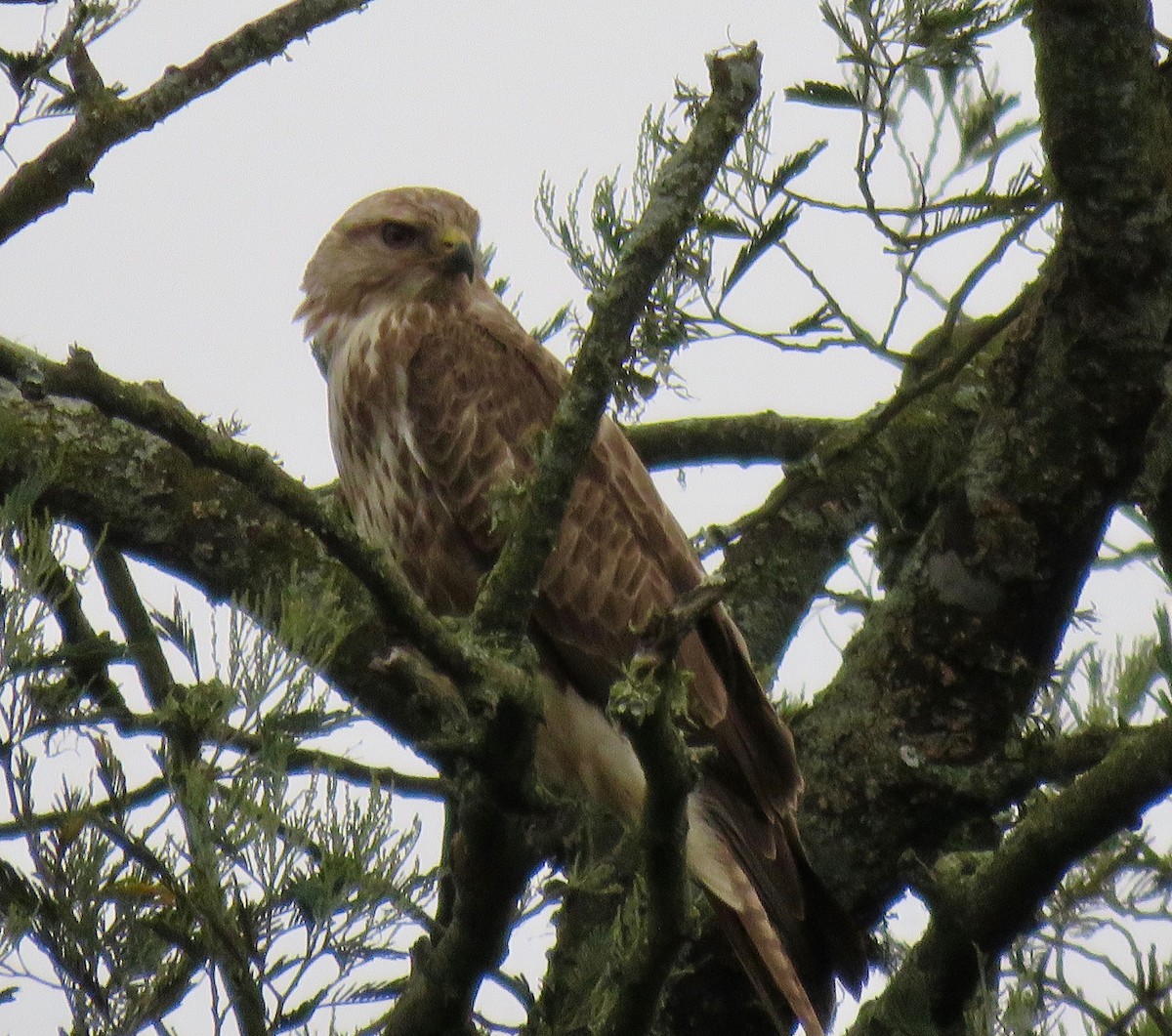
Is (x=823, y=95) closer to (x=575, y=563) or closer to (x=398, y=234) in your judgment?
(x=575, y=563)

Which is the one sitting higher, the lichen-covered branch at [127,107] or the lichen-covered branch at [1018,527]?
the lichen-covered branch at [127,107]

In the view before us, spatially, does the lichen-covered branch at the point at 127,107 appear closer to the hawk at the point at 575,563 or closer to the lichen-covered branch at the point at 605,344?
the hawk at the point at 575,563

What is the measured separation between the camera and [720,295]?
3.64 metres

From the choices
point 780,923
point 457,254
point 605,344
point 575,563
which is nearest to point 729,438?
point 457,254

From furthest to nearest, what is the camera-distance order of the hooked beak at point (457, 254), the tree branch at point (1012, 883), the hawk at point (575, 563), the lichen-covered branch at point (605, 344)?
the hooked beak at point (457, 254)
the hawk at point (575, 563)
the tree branch at point (1012, 883)
the lichen-covered branch at point (605, 344)

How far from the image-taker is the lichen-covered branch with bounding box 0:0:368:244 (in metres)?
2.80

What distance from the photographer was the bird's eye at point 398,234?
177 inches

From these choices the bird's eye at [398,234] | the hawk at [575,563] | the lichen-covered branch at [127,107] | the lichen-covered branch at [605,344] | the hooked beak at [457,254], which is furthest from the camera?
the bird's eye at [398,234]

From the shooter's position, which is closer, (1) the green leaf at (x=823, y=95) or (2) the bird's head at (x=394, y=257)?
(1) the green leaf at (x=823, y=95)

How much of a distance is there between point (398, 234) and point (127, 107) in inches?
64.6

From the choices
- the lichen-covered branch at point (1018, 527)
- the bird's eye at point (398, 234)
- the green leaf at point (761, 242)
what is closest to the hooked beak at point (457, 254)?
the bird's eye at point (398, 234)

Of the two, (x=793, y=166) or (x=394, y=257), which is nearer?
(x=793, y=166)

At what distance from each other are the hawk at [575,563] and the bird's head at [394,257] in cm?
1

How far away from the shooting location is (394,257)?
4.48 m
